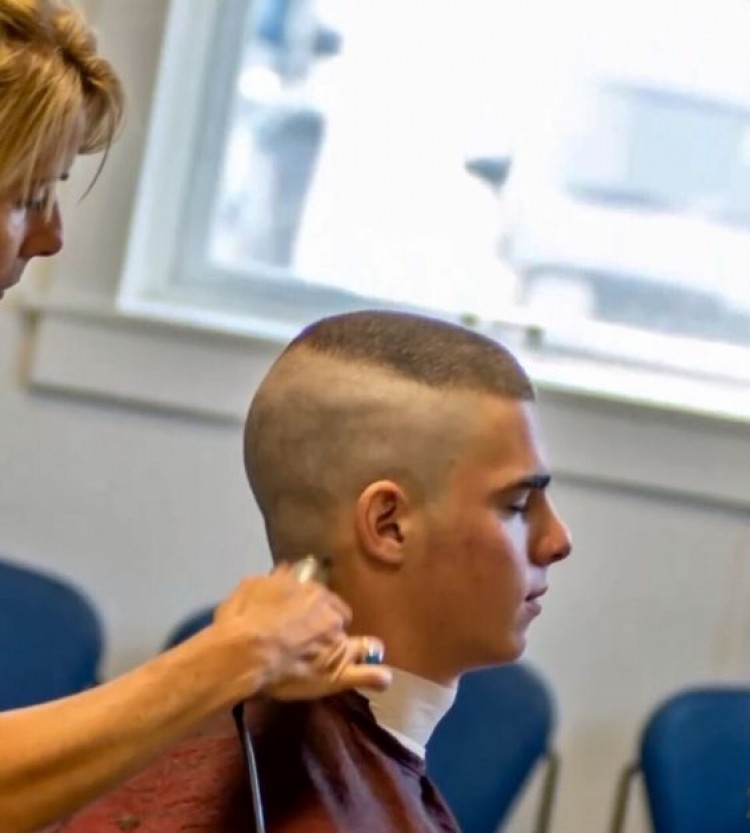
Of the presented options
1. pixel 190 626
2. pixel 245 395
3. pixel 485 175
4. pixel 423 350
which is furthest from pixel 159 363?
pixel 423 350

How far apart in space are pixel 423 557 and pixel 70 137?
1.31ft

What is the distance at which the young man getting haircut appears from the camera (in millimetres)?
1064

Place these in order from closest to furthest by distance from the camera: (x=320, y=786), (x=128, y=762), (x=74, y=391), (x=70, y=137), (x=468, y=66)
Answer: (x=128, y=762), (x=320, y=786), (x=70, y=137), (x=74, y=391), (x=468, y=66)

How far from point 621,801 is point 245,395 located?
0.78 m

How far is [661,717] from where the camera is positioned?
1962 millimetres

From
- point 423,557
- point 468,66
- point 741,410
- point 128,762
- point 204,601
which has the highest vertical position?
point 468,66

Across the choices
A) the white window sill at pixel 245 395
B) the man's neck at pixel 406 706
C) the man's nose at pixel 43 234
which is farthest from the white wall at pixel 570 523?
the man's neck at pixel 406 706

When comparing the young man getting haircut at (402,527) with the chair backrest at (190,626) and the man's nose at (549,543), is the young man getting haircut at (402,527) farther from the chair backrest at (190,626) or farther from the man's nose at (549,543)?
the chair backrest at (190,626)

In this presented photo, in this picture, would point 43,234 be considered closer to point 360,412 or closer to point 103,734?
point 360,412

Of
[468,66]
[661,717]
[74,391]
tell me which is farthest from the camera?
[468,66]

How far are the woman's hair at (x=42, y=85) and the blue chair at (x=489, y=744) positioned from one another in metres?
1.03

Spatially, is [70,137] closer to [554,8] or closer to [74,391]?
[74,391]

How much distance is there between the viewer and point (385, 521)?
1.08 m

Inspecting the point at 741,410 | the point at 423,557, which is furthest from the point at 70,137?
the point at 741,410
